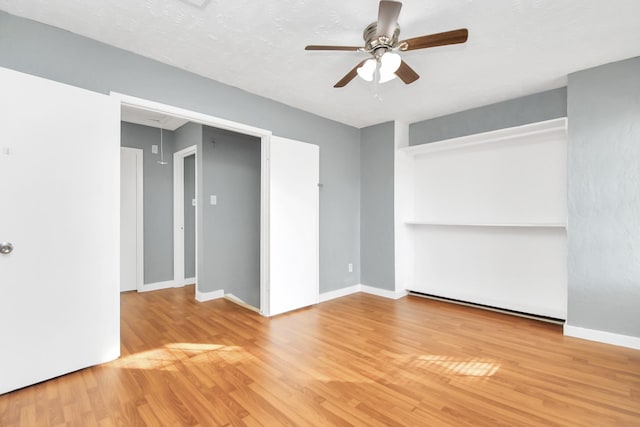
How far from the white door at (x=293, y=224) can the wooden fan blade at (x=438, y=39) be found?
1988 millimetres

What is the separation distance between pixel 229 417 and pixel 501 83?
3837 mm

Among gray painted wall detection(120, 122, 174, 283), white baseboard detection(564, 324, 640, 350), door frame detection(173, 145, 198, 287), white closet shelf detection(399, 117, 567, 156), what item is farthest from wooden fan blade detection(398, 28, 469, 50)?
gray painted wall detection(120, 122, 174, 283)

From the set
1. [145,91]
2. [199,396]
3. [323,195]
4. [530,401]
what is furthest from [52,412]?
[323,195]

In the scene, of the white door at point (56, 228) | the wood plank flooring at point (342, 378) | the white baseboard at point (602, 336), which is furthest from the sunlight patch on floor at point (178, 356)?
the white baseboard at point (602, 336)

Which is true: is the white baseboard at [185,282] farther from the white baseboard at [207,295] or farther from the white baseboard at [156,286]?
the white baseboard at [207,295]

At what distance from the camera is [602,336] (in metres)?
2.78

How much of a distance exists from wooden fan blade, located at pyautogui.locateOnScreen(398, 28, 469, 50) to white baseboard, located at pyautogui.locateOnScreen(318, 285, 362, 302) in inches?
128

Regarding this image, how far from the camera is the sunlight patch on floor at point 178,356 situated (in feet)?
7.69

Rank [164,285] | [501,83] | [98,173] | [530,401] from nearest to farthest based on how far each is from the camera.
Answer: [530,401] < [98,173] < [501,83] < [164,285]

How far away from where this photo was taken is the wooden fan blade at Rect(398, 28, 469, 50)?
179cm

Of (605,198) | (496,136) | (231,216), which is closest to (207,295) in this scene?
(231,216)

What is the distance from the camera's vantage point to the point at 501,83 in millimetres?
3148

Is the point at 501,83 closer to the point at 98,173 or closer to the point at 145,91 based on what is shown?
the point at 145,91

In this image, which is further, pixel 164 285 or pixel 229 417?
pixel 164 285
